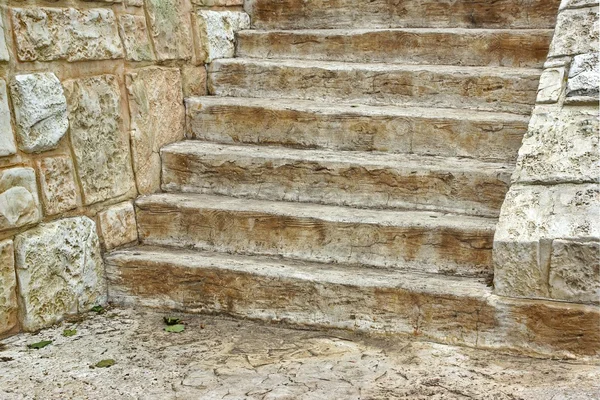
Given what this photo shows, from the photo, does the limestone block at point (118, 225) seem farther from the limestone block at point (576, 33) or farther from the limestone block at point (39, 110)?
the limestone block at point (576, 33)

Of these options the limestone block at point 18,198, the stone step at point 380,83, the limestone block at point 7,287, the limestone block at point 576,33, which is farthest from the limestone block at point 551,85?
the limestone block at point 7,287

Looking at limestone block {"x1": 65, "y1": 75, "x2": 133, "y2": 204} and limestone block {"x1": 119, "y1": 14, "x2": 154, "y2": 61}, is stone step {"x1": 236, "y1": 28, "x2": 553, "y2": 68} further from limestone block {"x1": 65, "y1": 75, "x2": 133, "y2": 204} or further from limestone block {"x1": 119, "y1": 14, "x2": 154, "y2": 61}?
limestone block {"x1": 65, "y1": 75, "x2": 133, "y2": 204}

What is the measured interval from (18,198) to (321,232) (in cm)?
120

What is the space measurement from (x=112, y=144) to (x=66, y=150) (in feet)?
0.93

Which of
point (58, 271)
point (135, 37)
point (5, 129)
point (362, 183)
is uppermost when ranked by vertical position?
point (135, 37)

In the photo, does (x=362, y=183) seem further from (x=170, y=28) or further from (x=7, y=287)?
(x=7, y=287)

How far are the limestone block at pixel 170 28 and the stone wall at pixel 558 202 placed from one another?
1788mm

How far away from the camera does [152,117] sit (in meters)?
3.66

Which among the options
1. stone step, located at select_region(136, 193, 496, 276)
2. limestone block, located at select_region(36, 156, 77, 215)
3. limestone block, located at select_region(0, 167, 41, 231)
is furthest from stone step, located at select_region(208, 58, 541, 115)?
limestone block, located at select_region(0, 167, 41, 231)

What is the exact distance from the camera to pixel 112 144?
3404 mm

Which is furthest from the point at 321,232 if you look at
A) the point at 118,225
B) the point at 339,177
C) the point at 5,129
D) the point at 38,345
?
the point at 5,129

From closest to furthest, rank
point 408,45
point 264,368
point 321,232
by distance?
point 264,368 < point 321,232 < point 408,45

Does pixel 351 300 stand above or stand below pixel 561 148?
below

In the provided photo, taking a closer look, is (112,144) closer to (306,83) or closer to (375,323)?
(306,83)
